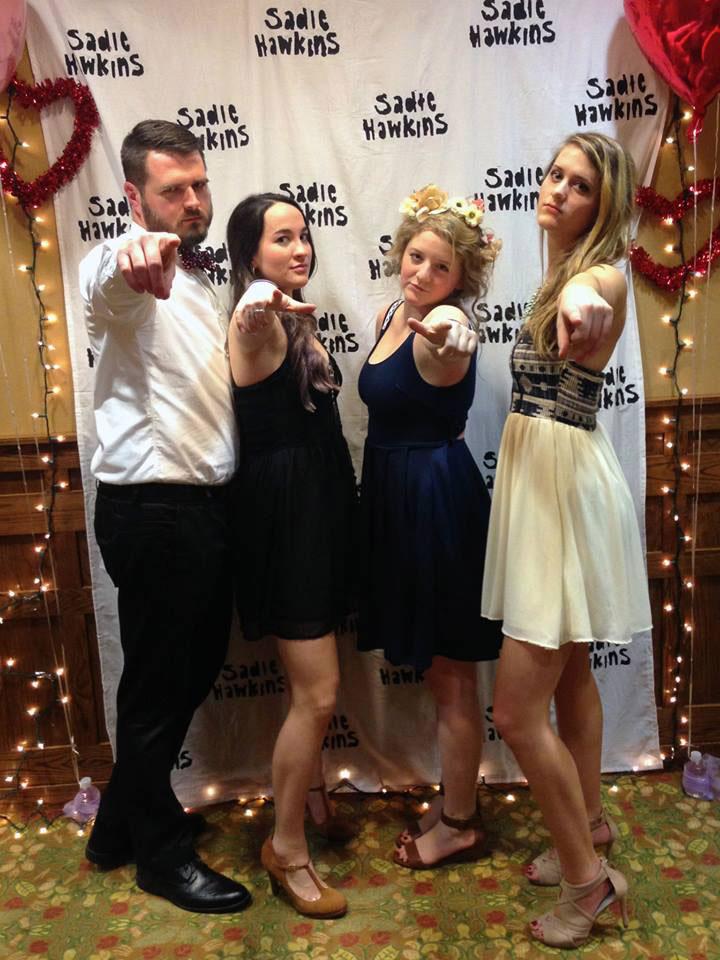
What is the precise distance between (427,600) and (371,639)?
21 centimetres

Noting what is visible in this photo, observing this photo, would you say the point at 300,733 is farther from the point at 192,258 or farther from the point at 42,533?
the point at 192,258

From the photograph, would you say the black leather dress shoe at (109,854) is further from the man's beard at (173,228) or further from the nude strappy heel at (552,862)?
the man's beard at (173,228)

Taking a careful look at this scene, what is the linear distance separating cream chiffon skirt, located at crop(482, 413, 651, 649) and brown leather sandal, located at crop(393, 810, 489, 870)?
2.25 feet

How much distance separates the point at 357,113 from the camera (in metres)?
2.13

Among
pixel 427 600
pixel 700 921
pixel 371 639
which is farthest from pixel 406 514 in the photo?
pixel 700 921

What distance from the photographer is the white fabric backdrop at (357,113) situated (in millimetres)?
2078

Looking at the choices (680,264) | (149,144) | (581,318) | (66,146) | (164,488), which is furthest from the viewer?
(680,264)

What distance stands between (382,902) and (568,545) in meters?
1.01

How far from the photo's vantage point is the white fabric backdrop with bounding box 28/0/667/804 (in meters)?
2.08

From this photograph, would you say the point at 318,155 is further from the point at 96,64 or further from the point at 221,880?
the point at 221,880

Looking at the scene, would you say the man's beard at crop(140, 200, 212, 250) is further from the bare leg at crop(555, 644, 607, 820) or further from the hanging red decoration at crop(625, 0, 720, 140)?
the bare leg at crop(555, 644, 607, 820)

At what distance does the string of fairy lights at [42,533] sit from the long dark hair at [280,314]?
63cm

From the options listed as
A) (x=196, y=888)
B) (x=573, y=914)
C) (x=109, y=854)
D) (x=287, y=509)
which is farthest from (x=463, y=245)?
(x=109, y=854)

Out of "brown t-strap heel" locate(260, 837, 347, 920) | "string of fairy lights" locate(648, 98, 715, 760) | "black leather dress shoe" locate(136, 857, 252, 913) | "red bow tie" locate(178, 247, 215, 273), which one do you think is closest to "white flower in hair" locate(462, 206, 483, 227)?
"red bow tie" locate(178, 247, 215, 273)
